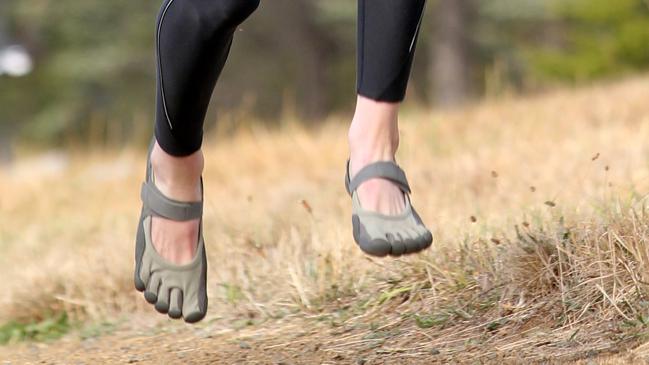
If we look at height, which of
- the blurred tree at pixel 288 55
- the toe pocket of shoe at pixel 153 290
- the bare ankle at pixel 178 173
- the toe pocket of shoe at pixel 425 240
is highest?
the blurred tree at pixel 288 55

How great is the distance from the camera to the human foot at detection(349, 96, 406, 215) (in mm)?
1894

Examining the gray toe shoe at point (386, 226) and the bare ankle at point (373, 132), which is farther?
the bare ankle at point (373, 132)

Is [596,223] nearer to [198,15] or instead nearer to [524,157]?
[198,15]

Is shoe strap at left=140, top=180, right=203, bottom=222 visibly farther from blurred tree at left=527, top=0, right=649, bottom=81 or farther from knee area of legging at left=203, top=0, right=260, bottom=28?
blurred tree at left=527, top=0, right=649, bottom=81

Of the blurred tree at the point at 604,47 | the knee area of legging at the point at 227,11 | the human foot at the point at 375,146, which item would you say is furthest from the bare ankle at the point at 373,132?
the blurred tree at the point at 604,47

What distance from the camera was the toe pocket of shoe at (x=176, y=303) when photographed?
203 cm

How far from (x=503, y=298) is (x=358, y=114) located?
1.67 ft

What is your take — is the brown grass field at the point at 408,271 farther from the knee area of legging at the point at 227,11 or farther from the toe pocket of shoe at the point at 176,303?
the knee area of legging at the point at 227,11

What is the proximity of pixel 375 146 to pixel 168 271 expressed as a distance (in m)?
0.50

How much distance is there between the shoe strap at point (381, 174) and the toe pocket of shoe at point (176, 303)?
1.38 feet

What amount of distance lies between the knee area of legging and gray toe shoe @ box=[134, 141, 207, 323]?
16.1 inches

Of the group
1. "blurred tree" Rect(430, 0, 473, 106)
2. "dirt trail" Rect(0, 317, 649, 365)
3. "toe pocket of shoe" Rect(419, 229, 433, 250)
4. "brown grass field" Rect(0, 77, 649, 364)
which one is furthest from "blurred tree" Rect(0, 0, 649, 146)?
"toe pocket of shoe" Rect(419, 229, 433, 250)

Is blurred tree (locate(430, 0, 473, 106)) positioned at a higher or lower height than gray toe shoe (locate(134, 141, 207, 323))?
Result: higher

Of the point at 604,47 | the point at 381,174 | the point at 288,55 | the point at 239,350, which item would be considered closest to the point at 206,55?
the point at 381,174
